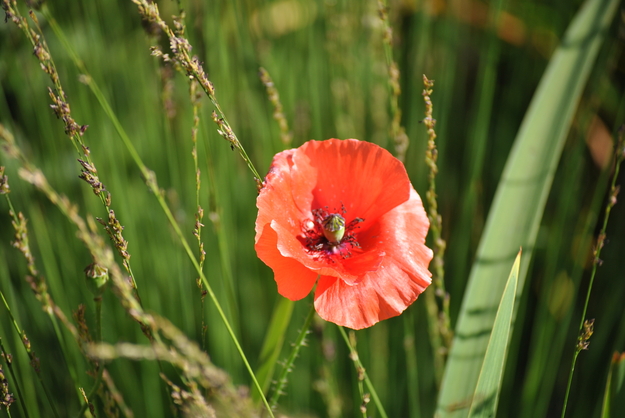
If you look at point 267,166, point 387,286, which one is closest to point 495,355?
point 387,286

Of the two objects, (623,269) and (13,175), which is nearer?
(623,269)

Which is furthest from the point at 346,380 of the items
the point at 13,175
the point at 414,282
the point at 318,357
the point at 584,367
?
the point at 13,175

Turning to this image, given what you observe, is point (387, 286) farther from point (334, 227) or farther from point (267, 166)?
point (267, 166)

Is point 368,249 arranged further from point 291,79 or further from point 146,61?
point 146,61

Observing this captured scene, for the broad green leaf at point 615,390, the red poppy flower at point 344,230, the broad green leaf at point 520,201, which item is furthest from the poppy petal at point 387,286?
the broad green leaf at point 615,390

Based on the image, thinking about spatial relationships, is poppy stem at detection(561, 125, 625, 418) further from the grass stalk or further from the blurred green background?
the blurred green background

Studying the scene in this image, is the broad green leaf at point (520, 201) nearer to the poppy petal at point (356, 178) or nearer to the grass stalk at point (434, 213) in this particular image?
the grass stalk at point (434, 213)
